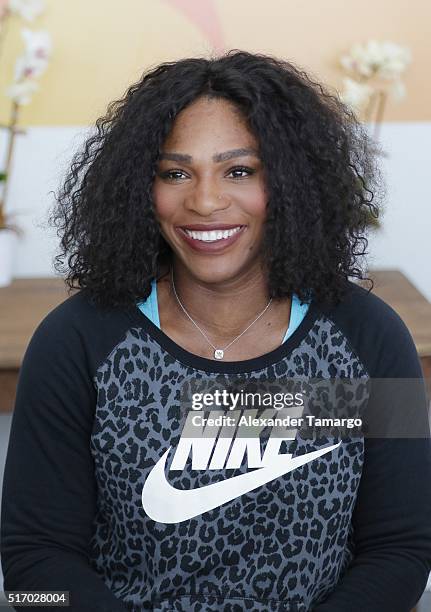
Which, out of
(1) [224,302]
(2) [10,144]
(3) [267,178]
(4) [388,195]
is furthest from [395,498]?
(2) [10,144]

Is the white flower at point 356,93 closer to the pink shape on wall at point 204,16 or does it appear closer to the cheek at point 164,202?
the pink shape on wall at point 204,16

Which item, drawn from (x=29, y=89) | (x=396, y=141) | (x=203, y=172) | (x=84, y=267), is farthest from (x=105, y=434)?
(x=396, y=141)

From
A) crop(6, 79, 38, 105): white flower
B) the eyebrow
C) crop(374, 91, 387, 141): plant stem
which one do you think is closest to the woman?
the eyebrow

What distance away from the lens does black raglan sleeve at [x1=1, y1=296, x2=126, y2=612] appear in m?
1.38

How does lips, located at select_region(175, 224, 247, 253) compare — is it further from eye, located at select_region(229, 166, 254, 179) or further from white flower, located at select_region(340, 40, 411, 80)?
white flower, located at select_region(340, 40, 411, 80)

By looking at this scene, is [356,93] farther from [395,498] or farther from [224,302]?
[395,498]

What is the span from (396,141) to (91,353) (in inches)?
51.0

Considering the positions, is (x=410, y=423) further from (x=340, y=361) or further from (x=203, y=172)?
(x=203, y=172)

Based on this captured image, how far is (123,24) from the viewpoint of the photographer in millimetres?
2291

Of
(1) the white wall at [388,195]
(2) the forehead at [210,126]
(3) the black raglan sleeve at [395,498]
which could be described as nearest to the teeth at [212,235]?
(2) the forehead at [210,126]

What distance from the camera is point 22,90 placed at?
2.25 meters

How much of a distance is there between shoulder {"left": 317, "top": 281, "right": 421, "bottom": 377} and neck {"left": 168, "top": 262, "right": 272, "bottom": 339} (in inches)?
4.1

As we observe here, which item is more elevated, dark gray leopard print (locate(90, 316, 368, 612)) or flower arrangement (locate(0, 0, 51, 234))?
flower arrangement (locate(0, 0, 51, 234))

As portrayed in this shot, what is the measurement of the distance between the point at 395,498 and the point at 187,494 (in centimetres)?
30
